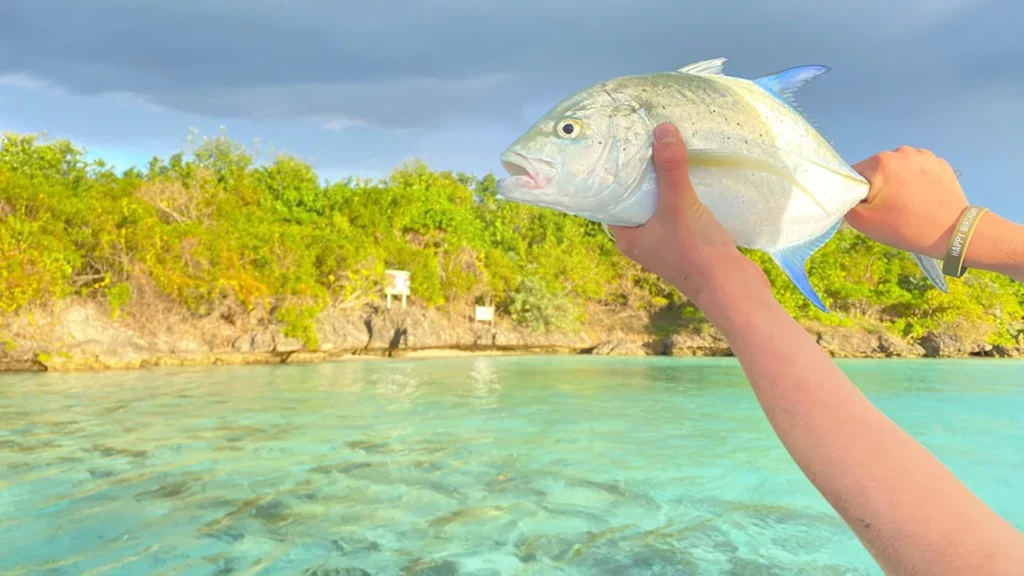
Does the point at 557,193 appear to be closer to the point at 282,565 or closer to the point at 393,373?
the point at 282,565

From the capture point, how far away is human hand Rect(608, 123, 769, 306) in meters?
0.83

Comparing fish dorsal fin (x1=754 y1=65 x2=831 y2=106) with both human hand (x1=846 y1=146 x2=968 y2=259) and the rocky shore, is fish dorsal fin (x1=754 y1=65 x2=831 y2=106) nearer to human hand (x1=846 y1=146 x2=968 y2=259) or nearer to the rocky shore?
human hand (x1=846 y1=146 x2=968 y2=259)

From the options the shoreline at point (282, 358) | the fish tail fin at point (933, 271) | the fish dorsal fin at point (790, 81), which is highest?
the fish dorsal fin at point (790, 81)

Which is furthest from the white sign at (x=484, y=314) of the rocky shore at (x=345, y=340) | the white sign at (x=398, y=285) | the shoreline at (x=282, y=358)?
the white sign at (x=398, y=285)

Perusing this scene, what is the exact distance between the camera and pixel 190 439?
5.59 metres

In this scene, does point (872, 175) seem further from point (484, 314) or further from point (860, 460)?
point (484, 314)

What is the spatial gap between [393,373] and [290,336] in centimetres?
413

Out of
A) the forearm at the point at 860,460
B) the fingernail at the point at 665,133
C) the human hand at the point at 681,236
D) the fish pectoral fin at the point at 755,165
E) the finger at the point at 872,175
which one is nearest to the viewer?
the forearm at the point at 860,460

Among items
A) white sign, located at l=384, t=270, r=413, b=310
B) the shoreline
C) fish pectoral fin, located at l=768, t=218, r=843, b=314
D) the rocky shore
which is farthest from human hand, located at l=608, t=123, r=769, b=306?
white sign, located at l=384, t=270, r=413, b=310

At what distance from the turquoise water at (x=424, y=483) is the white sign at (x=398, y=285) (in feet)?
29.0

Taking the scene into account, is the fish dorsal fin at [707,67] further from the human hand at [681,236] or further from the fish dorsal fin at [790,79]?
the human hand at [681,236]

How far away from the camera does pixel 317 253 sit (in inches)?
659

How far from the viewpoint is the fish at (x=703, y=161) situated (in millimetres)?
1018

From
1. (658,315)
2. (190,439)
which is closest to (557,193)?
(190,439)
